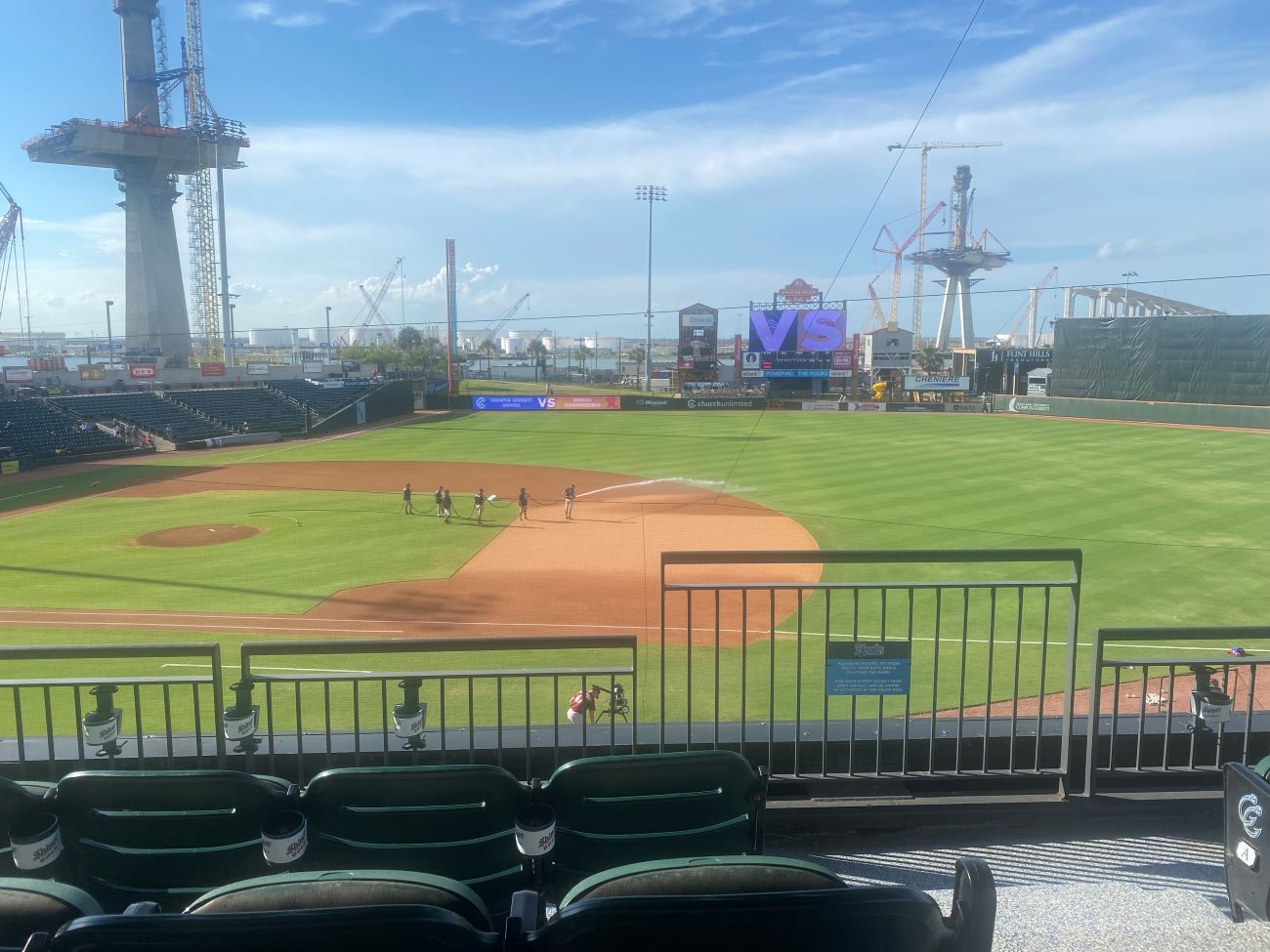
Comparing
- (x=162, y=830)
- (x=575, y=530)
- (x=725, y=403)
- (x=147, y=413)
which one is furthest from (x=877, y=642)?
(x=725, y=403)

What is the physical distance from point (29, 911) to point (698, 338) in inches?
2994

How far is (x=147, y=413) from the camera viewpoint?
48344mm

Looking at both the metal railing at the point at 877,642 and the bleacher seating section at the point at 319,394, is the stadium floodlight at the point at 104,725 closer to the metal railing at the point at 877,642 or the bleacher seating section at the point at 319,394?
the metal railing at the point at 877,642

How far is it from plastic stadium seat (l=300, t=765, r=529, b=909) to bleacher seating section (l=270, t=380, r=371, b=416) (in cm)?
5732

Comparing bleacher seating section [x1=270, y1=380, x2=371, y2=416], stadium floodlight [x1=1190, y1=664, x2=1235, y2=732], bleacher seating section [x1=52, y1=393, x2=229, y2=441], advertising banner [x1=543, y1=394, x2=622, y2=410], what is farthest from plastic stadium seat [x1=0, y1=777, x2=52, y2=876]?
advertising banner [x1=543, y1=394, x2=622, y2=410]

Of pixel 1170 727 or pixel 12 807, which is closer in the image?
pixel 12 807

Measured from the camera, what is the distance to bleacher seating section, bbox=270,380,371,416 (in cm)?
5859

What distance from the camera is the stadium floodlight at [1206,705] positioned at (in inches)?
→ 194

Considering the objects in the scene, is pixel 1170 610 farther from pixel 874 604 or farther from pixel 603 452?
pixel 603 452

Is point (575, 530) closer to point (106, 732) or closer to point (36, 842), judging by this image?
point (106, 732)

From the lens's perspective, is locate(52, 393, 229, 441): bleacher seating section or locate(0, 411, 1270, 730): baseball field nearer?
locate(0, 411, 1270, 730): baseball field

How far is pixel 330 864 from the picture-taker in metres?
2.93

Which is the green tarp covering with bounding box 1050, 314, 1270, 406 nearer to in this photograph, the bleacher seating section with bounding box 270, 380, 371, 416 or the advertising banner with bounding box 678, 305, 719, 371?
the advertising banner with bounding box 678, 305, 719, 371

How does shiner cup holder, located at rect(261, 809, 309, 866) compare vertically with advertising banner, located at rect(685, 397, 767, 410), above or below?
above
